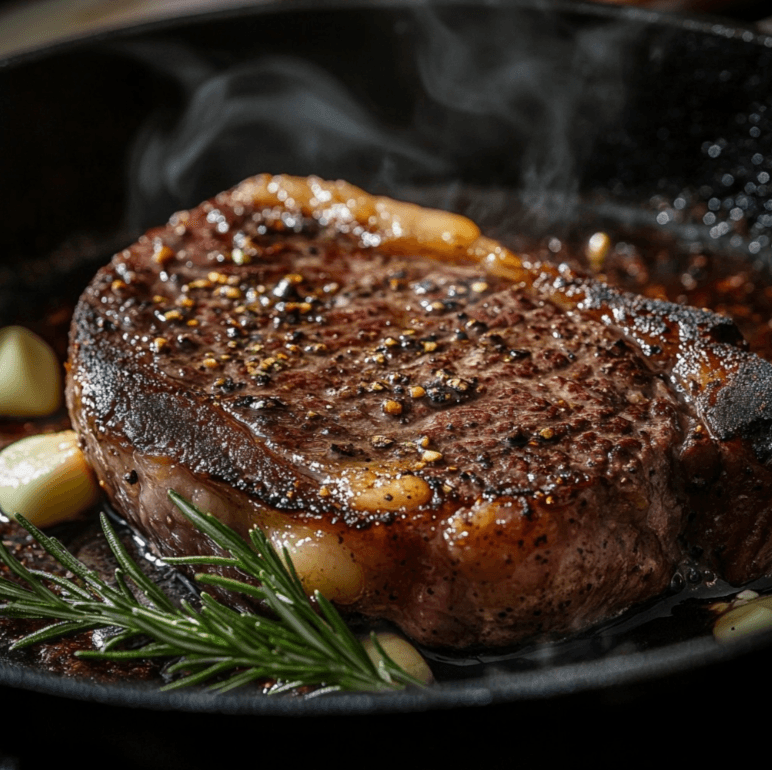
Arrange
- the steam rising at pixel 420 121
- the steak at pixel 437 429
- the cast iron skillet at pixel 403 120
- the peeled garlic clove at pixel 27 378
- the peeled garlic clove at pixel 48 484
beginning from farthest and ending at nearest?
1. the steam rising at pixel 420 121
2. the cast iron skillet at pixel 403 120
3. the peeled garlic clove at pixel 27 378
4. the peeled garlic clove at pixel 48 484
5. the steak at pixel 437 429

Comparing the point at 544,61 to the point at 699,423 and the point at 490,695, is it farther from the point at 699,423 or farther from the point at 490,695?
the point at 490,695

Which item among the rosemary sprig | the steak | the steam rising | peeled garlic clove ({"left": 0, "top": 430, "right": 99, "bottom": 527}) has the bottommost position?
peeled garlic clove ({"left": 0, "top": 430, "right": 99, "bottom": 527})

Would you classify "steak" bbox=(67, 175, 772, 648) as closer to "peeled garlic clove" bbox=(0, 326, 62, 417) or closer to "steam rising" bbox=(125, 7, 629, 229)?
"peeled garlic clove" bbox=(0, 326, 62, 417)

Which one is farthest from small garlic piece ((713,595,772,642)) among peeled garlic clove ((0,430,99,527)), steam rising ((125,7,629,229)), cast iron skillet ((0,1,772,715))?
steam rising ((125,7,629,229))

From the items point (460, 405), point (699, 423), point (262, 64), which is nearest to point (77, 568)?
point (460, 405)

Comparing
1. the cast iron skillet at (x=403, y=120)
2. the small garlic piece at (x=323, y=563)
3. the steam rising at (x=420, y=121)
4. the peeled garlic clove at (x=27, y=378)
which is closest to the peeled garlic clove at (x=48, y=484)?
the peeled garlic clove at (x=27, y=378)

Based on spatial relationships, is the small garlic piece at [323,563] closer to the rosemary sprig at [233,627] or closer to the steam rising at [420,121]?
the rosemary sprig at [233,627]

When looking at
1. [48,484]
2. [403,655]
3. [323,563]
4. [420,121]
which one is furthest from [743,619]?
[420,121]
